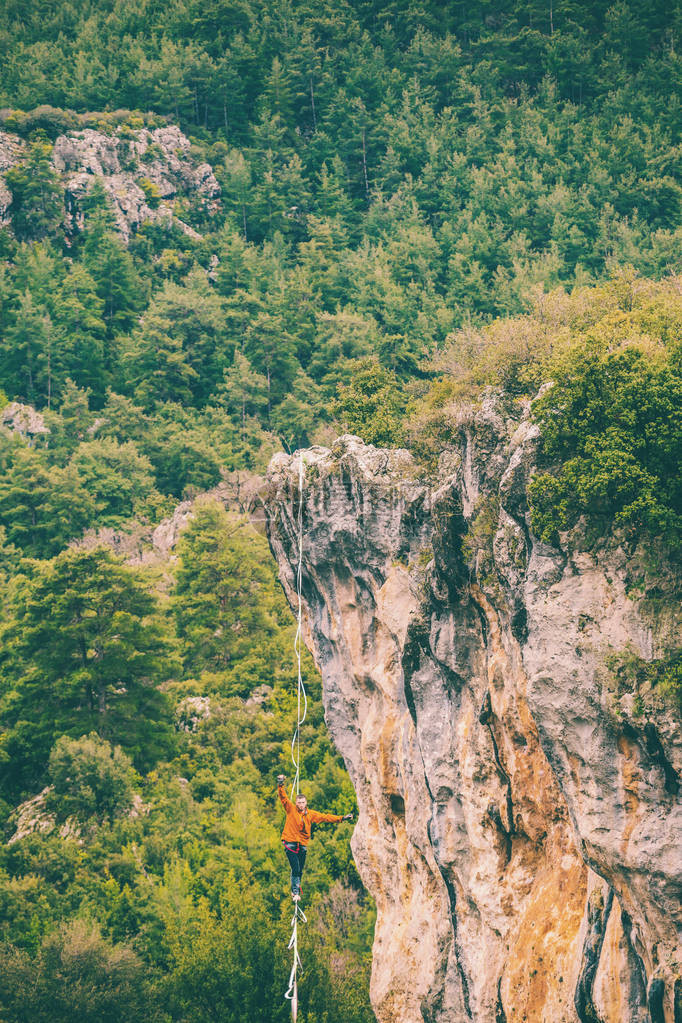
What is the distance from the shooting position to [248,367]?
6003cm

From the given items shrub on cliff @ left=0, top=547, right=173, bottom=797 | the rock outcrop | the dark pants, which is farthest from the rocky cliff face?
the rock outcrop

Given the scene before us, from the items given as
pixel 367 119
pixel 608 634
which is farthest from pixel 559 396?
pixel 367 119

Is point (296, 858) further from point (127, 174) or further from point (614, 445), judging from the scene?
point (127, 174)

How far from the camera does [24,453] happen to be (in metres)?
53.6

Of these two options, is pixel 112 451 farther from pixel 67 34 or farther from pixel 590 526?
pixel 67 34

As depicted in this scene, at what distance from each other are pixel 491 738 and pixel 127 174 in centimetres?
6541

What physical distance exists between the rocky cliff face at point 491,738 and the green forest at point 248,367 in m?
1.08

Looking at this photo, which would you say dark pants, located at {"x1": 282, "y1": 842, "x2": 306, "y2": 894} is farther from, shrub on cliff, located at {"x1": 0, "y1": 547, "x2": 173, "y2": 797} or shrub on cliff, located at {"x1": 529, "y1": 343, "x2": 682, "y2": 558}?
shrub on cliff, located at {"x1": 0, "y1": 547, "x2": 173, "y2": 797}

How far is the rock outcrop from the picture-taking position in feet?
241

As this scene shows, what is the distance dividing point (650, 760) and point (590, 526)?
3289 millimetres

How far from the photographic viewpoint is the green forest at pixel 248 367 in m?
27.0

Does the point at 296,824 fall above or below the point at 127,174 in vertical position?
below

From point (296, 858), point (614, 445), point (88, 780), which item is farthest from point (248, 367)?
point (614, 445)

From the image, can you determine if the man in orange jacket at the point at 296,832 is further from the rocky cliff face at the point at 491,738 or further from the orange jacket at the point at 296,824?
the rocky cliff face at the point at 491,738
